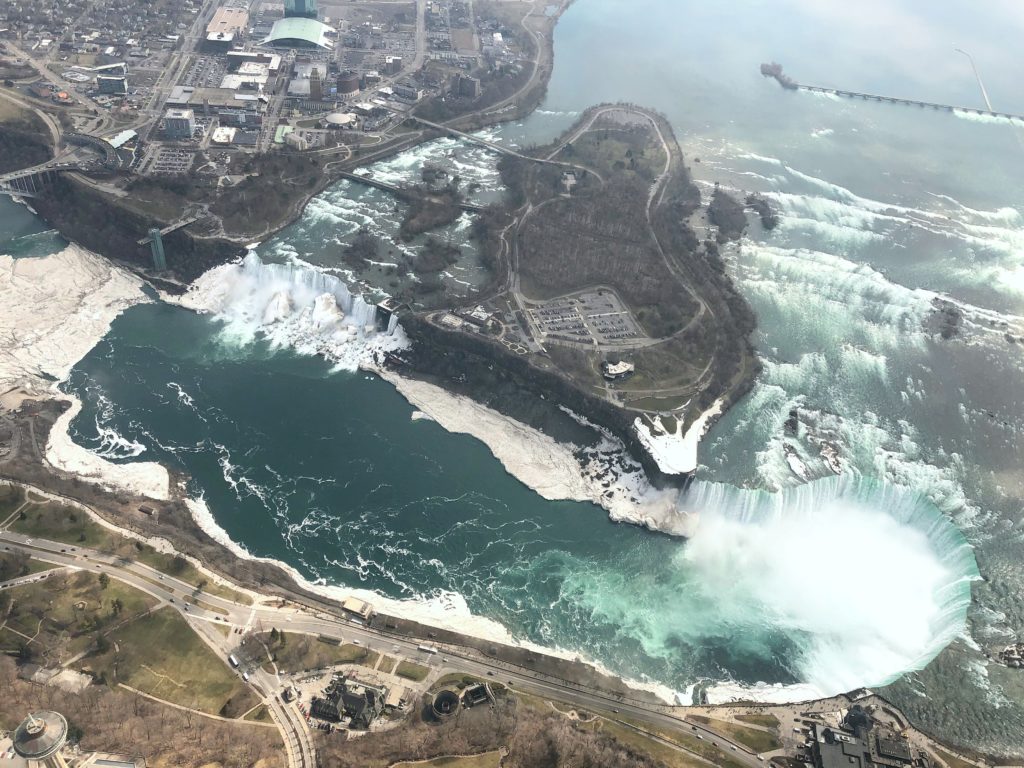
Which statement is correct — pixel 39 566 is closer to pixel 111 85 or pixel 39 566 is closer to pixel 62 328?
pixel 62 328

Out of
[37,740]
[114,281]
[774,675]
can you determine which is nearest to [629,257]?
[774,675]

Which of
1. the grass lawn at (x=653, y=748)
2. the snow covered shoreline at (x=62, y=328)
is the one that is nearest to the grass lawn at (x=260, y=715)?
the grass lawn at (x=653, y=748)

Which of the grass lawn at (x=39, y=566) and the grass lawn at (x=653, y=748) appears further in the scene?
the grass lawn at (x=39, y=566)

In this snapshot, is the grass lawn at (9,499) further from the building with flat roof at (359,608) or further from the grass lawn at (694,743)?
the grass lawn at (694,743)

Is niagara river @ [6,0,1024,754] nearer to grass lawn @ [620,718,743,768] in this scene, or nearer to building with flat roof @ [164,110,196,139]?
grass lawn @ [620,718,743,768]

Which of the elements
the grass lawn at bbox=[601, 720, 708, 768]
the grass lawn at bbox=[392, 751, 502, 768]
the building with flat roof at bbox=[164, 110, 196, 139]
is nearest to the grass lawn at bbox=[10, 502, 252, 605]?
the grass lawn at bbox=[392, 751, 502, 768]

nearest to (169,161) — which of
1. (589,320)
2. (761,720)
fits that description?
(589,320)
